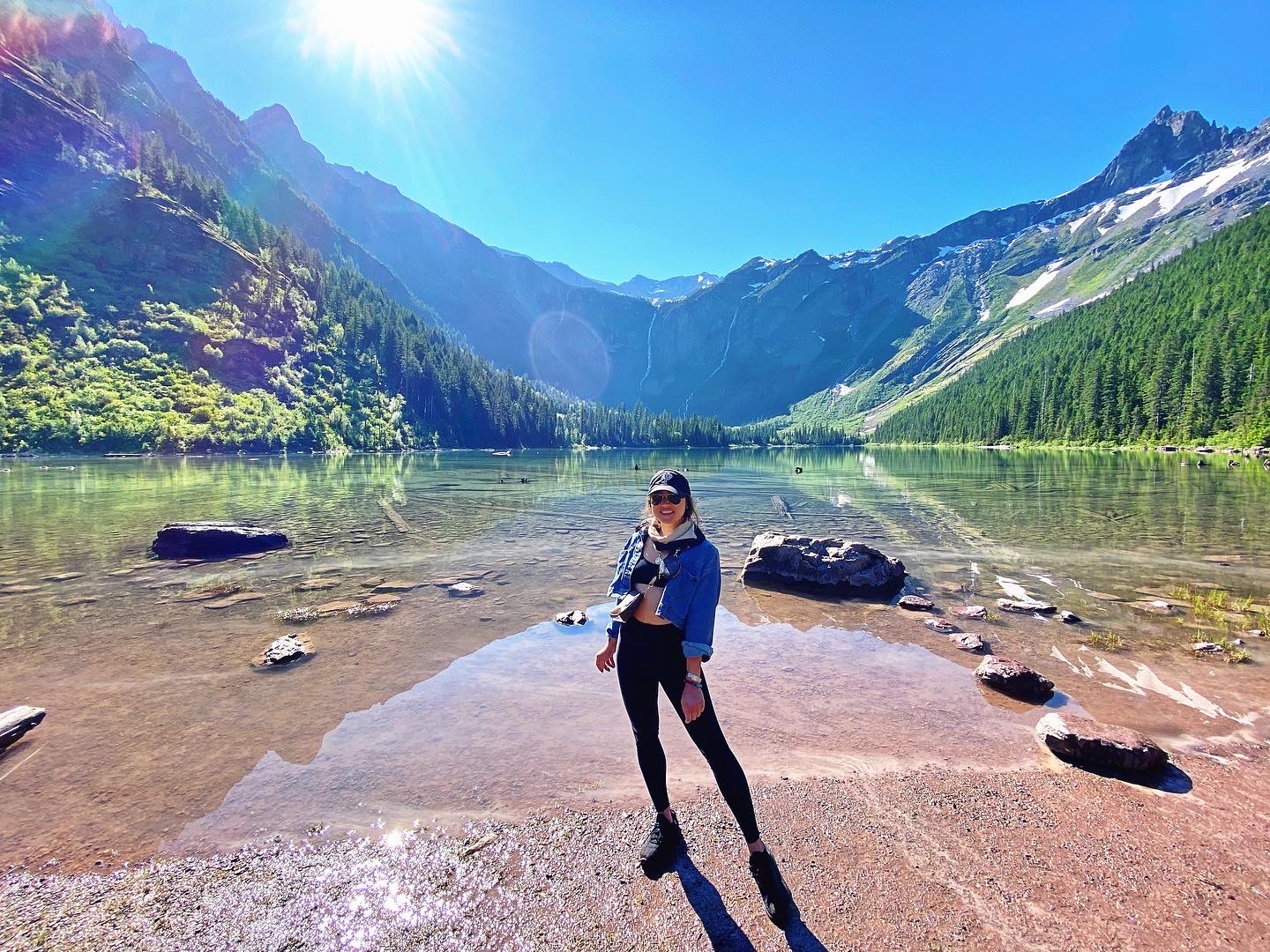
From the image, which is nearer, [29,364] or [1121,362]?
[29,364]

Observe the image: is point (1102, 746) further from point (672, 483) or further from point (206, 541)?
point (206, 541)

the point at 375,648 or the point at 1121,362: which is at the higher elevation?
the point at 1121,362

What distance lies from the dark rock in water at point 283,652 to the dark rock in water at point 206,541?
11.9 m

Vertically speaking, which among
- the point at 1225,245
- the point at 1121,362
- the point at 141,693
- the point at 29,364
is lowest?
the point at 141,693

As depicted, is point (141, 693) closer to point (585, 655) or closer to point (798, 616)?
point (585, 655)

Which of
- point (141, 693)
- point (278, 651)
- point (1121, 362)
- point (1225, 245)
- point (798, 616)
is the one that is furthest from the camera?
point (1225, 245)

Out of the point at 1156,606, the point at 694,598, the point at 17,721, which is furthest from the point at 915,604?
the point at 17,721

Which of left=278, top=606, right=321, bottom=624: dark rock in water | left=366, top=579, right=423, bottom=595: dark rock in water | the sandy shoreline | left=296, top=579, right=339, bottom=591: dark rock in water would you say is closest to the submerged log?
left=296, top=579, right=339, bottom=591: dark rock in water

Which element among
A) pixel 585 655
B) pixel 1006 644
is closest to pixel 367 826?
pixel 585 655

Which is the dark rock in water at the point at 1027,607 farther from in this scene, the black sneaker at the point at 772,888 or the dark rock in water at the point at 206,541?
the dark rock in water at the point at 206,541

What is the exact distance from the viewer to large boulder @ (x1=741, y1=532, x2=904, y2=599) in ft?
53.6

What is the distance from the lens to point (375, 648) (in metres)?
11.7

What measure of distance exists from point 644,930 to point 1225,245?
254 m

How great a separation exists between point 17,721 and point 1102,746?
1453 centimetres
